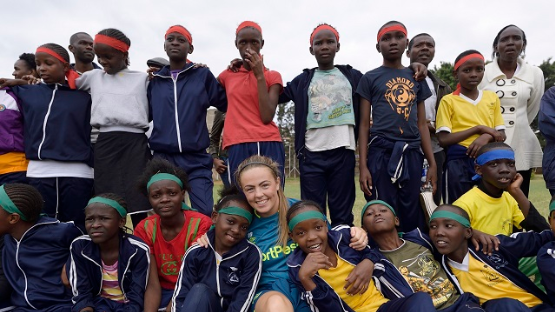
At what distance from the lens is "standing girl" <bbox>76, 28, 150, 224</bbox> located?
391 cm

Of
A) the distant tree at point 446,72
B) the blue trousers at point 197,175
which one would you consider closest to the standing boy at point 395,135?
the blue trousers at point 197,175

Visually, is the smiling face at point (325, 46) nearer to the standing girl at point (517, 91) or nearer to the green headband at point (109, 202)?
the standing girl at point (517, 91)

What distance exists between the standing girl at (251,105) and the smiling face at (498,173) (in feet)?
5.57

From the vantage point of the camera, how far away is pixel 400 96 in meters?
3.92

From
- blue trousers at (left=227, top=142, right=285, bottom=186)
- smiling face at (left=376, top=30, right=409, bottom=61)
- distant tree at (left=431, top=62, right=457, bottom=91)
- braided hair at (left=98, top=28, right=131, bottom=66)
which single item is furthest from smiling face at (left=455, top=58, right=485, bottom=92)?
distant tree at (left=431, top=62, right=457, bottom=91)

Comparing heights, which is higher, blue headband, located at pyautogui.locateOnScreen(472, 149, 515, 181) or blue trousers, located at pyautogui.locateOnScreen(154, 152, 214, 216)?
blue headband, located at pyautogui.locateOnScreen(472, 149, 515, 181)

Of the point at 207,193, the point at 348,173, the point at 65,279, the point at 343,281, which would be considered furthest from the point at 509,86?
the point at 65,279

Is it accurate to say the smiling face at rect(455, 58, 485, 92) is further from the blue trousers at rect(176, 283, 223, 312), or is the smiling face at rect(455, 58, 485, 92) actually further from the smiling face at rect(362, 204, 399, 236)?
the blue trousers at rect(176, 283, 223, 312)

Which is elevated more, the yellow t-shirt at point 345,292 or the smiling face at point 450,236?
the smiling face at point 450,236

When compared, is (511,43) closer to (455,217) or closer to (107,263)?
(455,217)

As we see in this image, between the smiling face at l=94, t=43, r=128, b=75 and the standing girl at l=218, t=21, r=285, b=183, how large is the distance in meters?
1.01

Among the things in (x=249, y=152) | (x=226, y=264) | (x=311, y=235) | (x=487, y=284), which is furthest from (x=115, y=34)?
(x=487, y=284)

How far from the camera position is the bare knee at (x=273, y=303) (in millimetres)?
2680

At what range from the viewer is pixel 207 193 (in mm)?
4043
